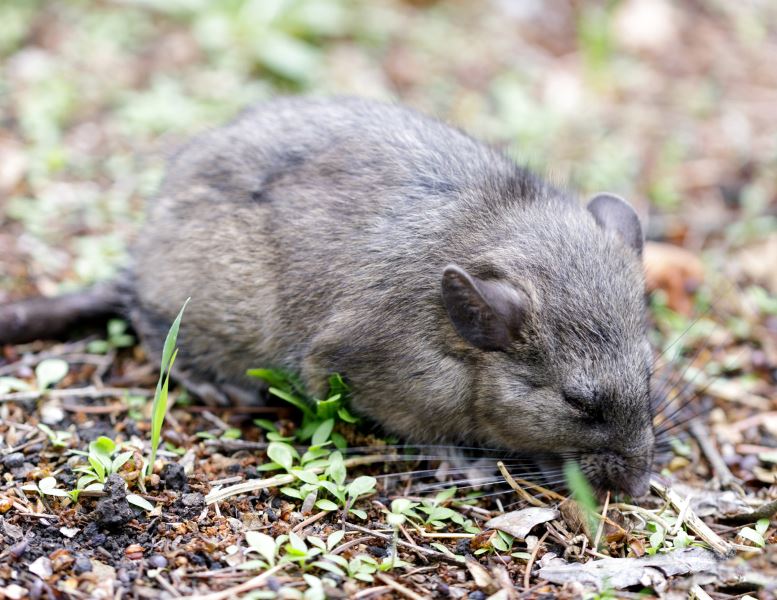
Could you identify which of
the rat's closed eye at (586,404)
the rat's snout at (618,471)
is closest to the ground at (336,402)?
the rat's snout at (618,471)

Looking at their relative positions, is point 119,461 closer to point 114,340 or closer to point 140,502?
point 140,502

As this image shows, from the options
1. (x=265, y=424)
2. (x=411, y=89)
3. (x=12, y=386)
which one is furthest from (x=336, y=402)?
(x=411, y=89)

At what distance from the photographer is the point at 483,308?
4.89 metres

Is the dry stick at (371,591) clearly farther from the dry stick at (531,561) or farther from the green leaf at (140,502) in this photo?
the green leaf at (140,502)

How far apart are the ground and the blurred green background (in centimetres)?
3

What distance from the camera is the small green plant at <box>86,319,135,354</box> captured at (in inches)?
247

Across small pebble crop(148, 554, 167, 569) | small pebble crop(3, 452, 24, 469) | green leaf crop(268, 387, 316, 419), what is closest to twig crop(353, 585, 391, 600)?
small pebble crop(148, 554, 167, 569)

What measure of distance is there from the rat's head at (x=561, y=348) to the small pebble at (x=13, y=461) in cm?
248

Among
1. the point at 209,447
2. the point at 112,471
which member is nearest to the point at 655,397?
the point at 209,447

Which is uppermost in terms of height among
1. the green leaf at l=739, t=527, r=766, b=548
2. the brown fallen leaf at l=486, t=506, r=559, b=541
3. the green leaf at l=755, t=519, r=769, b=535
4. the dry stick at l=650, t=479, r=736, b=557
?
the green leaf at l=739, t=527, r=766, b=548

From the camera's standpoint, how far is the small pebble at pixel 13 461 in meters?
4.88

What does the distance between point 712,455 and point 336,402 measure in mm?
2435

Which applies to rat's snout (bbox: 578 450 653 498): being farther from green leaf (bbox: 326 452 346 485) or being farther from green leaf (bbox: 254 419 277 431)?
green leaf (bbox: 254 419 277 431)

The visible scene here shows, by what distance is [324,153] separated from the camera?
18.6 ft
